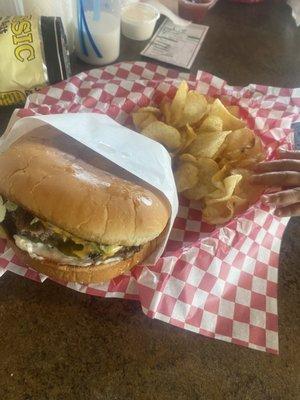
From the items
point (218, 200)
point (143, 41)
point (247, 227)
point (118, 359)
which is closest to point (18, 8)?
point (143, 41)

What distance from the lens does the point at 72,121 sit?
3.70 ft

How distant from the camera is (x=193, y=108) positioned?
1325 millimetres

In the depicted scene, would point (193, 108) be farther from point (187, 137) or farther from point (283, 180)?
point (283, 180)

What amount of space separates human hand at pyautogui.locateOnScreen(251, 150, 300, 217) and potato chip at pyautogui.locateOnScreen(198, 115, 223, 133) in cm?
18

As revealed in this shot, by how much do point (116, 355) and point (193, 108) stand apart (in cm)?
82

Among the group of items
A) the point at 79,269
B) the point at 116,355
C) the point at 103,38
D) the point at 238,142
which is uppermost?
the point at 103,38

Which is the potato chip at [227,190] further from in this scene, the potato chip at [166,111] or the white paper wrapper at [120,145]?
the potato chip at [166,111]

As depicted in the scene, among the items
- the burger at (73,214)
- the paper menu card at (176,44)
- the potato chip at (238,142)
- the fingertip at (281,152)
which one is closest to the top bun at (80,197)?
the burger at (73,214)

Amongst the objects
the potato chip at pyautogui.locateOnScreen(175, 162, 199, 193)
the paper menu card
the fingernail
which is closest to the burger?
the potato chip at pyautogui.locateOnScreen(175, 162, 199, 193)

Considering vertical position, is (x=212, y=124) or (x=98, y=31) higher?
(x=98, y=31)

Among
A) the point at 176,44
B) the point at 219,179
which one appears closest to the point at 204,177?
the point at 219,179

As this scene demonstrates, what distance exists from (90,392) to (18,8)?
1342 mm

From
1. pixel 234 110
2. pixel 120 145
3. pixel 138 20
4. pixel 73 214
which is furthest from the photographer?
pixel 138 20

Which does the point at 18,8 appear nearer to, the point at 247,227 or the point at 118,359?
the point at 247,227
